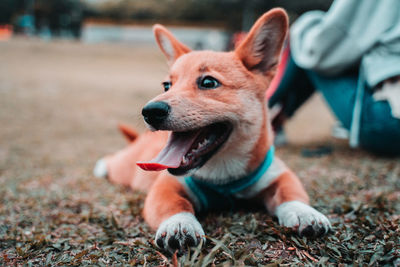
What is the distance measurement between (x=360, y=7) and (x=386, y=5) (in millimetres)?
255

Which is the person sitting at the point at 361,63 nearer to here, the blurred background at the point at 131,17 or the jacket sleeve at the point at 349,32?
the jacket sleeve at the point at 349,32

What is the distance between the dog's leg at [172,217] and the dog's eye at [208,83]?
0.73 m

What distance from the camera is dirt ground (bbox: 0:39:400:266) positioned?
5.84 ft

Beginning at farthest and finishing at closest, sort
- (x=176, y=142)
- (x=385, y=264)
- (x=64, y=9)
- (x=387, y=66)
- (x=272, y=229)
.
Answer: (x=64, y=9)
(x=387, y=66)
(x=176, y=142)
(x=272, y=229)
(x=385, y=264)

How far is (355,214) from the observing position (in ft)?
7.65

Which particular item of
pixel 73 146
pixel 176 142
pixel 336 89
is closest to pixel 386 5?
pixel 336 89

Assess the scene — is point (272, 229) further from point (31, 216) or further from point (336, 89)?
point (336, 89)

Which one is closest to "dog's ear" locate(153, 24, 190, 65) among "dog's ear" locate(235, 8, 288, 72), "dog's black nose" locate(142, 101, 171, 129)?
"dog's ear" locate(235, 8, 288, 72)

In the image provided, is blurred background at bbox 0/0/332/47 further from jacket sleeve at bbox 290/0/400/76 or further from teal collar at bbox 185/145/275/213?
teal collar at bbox 185/145/275/213

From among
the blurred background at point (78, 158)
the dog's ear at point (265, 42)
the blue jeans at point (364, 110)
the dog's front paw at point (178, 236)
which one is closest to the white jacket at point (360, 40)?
the blue jeans at point (364, 110)

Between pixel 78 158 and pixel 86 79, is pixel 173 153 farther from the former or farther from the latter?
pixel 86 79

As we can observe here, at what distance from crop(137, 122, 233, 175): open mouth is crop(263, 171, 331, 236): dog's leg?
0.53 metres

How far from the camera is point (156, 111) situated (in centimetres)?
204

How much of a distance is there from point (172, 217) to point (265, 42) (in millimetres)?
1635
